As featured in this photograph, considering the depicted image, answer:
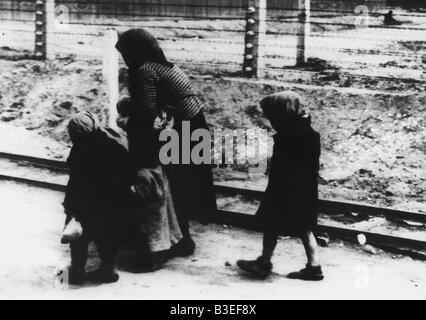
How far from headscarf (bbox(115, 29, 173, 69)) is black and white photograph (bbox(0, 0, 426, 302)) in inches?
0.5

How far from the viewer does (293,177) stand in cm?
625

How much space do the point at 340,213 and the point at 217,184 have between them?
1595mm

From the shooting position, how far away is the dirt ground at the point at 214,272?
19.5 feet

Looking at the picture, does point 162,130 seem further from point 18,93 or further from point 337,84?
point 18,93

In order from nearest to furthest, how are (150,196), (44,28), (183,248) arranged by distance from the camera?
(150,196) → (183,248) → (44,28)

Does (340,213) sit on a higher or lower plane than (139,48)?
lower

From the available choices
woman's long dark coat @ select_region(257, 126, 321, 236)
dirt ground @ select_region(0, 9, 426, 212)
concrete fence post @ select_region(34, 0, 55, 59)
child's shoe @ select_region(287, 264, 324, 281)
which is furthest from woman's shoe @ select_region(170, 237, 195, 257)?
concrete fence post @ select_region(34, 0, 55, 59)

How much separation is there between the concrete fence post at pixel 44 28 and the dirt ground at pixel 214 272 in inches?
243

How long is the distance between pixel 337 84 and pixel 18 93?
17.1 ft

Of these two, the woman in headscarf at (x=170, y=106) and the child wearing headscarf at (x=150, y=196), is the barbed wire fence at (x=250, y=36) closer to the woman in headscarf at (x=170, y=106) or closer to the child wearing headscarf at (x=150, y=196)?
the woman in headscarf at (x=170, y=106)

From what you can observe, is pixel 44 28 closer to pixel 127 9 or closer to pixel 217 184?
pixel 127 9

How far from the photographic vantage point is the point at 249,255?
22.8 ft

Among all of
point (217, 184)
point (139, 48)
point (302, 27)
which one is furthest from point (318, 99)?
point (139, 48)

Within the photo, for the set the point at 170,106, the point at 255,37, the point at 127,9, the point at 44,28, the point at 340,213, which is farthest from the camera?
the point at 127,9
